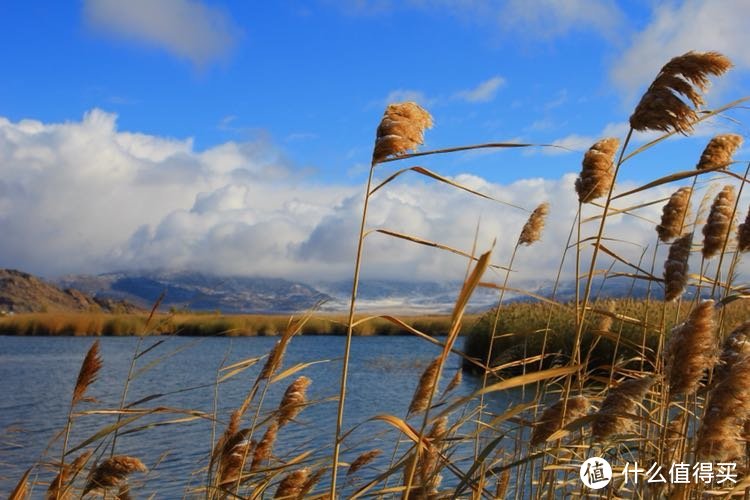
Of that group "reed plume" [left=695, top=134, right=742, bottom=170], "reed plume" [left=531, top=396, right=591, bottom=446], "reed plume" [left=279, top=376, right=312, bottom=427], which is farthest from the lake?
"reed plume" [left=695, top=134, right=742, bottom=170]

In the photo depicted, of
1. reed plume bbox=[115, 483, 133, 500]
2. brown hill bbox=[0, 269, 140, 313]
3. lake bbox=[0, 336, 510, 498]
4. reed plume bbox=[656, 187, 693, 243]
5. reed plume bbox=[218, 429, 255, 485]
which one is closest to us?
reed plume bbox=[218, 429, 255, 485]

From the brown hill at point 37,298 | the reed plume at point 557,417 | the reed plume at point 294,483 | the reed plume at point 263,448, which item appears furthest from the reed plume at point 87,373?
the brown hill at point 37,298

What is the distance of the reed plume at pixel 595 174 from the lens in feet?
9.25

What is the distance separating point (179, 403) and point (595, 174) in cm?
1481

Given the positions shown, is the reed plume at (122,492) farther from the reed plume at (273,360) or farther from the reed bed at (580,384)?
the reed plume at (273,360)

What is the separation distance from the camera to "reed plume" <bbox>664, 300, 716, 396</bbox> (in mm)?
2000

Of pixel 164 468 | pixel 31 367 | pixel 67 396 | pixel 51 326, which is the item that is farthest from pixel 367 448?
pixel 51 326

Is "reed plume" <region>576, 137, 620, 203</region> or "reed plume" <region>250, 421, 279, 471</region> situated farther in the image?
"reed plume" <region>250, 421, 279, 471</region>

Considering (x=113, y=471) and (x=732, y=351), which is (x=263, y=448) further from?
(x=732, y=351)

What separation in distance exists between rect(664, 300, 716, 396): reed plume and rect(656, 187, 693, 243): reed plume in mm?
1827

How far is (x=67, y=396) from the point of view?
60.1 feet

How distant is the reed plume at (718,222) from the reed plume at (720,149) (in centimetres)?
18

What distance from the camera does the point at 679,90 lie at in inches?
85.4

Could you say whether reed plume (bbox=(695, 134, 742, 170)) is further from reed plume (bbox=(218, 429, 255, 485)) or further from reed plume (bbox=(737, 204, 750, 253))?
reed plume (bbox=(218, 429, 255, 485))
